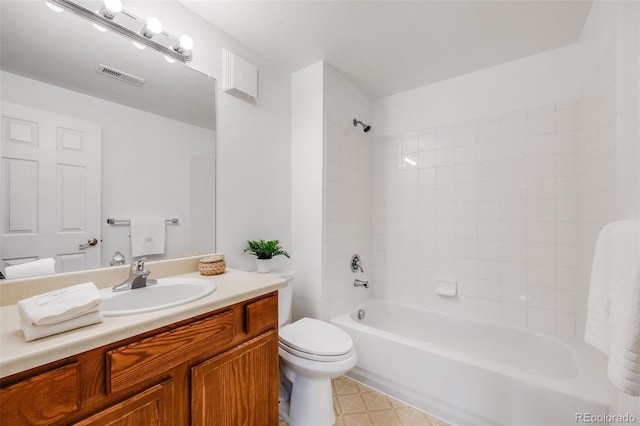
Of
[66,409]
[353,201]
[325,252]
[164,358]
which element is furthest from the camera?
[353,201]

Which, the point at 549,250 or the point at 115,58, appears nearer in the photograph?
the point at 115,58

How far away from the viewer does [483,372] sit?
4.71 feet

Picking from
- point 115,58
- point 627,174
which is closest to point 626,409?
point 627,174

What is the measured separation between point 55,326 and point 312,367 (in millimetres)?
1075

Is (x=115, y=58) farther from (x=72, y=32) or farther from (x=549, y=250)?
(x=549, y=250)

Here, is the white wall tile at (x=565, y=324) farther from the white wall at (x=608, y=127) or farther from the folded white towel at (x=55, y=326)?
the folded white towel at (x=55, y=326)

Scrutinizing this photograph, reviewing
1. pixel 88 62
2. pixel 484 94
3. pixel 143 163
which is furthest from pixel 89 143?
pixel 484 94

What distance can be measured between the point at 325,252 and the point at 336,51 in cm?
148

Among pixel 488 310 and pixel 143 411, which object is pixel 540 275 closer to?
pixel 488 310

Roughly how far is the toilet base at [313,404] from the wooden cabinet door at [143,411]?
0.80 m

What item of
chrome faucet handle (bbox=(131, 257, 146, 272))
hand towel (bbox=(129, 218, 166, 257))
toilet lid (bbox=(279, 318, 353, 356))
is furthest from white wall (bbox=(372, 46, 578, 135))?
chrome faucet handle (bbox=(131, 257, 146, 272))

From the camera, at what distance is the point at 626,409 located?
102 cm

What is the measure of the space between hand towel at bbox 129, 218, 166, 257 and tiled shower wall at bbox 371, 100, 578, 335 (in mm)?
1883

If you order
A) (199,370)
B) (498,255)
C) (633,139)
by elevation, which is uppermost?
(633,139)
